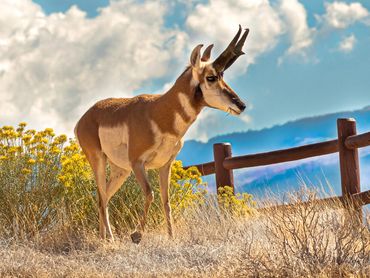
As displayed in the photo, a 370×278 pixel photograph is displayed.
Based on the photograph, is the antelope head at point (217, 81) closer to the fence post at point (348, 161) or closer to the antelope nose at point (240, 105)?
the antelope nose at point (240, 105)

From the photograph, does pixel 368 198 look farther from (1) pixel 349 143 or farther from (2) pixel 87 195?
(2) pixel 87 195

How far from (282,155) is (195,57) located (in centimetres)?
380

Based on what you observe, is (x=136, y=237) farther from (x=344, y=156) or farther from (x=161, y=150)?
(x=344, y=156)

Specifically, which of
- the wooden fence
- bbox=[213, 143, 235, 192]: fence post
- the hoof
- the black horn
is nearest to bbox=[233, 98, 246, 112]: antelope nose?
the black horn

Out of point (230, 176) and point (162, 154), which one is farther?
point (230, 176)

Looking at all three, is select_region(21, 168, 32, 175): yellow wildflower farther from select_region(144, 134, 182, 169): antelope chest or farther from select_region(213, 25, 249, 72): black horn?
select_region(213, 25, 249, 72): black horn

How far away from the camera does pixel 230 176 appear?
436 inches

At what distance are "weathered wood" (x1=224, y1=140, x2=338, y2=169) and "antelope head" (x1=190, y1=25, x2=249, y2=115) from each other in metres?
3.26

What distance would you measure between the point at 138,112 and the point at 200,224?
5.19 ft

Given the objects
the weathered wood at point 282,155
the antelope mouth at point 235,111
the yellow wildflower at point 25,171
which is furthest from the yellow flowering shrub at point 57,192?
the antelope mouth at point 235,111

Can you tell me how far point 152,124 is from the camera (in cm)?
699

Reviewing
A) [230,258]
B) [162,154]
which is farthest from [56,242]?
[230,258]

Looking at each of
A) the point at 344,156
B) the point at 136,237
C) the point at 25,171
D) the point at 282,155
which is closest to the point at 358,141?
the point at 344,156

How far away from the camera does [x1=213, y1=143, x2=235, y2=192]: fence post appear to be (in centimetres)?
1107
